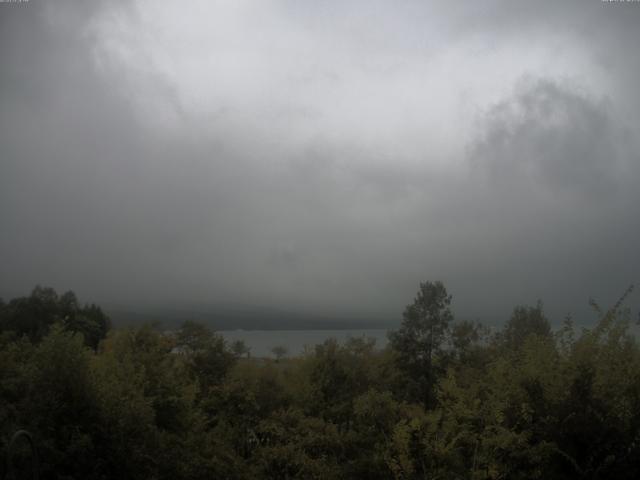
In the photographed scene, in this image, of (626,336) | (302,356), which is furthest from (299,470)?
(302,356)

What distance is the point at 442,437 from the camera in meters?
17.5

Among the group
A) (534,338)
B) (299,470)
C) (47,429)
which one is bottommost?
(299,470)

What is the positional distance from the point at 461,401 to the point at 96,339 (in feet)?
194

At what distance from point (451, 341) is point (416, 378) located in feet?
14.8

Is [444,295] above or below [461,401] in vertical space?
above

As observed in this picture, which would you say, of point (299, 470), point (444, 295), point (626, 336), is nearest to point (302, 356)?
point (444, 295)

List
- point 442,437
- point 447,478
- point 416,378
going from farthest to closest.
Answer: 1. point 416,378
2. point 442,437
3. point 447,478

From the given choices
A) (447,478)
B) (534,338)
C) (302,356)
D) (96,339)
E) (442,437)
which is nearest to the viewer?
(447,478)

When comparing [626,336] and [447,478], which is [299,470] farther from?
[626,336]

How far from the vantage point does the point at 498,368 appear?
18594 mm

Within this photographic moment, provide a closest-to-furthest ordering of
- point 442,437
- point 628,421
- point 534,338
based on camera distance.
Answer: point 628,421 → point 442,437 → point 534,338

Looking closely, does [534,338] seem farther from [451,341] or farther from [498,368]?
[451,341]

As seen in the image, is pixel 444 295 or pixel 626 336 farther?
pixel 444 295

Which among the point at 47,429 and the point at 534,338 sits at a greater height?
the point at 534,338
